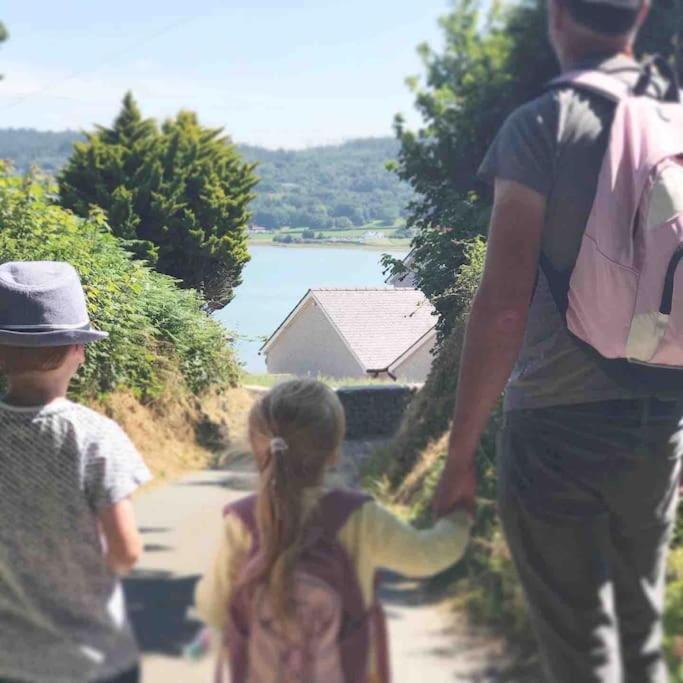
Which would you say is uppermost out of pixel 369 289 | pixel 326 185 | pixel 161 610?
pixel 326 185

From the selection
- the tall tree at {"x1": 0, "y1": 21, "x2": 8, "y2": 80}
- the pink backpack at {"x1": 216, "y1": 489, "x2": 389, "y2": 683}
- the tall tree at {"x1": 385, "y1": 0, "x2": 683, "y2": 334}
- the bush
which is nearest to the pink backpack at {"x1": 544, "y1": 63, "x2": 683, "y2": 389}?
the tall tree at {"x1": 385, "y1": 0, "x2": 683, "y2": 334}

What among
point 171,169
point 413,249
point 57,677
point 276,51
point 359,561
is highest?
point 276,51

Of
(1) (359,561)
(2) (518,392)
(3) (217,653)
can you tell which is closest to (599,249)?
(2) (518,392)

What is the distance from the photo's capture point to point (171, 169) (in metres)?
2.58

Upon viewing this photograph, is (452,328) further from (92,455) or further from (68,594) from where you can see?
(68,594)

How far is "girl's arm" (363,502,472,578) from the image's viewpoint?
2217 mm

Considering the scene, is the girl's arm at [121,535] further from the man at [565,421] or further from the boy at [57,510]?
the man at [565,421]

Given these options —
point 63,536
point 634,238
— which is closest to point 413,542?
point 634,238

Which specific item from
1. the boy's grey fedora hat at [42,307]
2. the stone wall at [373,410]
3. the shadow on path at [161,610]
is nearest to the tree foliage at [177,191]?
the boy's grey fedora hat at [42,307]

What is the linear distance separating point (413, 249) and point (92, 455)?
2.65 feet

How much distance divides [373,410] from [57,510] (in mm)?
729

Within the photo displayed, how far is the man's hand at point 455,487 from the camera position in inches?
87.2

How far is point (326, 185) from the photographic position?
103 inches

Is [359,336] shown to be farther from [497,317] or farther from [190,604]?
[190,604]
